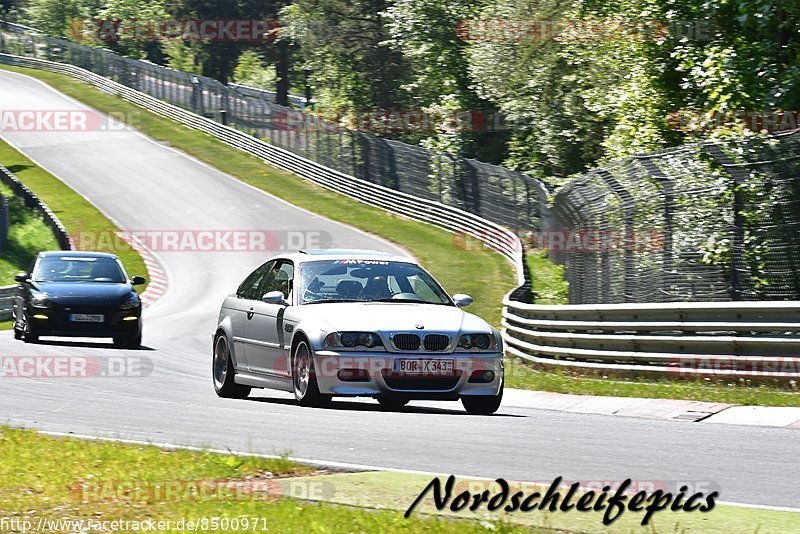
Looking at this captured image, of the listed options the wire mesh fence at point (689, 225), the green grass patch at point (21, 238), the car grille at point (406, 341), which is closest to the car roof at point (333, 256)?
the car grille at point (406, 341)

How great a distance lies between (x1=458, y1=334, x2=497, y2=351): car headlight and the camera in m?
11.6

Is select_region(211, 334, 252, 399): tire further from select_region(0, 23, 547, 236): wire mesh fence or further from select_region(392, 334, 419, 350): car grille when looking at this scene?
select_region(0, 23, 547, 236): wire mesh fence

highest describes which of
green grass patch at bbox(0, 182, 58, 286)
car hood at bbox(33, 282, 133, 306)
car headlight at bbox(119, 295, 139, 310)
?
car hood at bbox(33, 282, 133, 306)

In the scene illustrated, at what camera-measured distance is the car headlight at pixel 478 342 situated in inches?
456

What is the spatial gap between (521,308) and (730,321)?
5459 millimetres

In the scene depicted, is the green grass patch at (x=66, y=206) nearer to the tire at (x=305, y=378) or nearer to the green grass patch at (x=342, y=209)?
the green grass patch at (x=342, y=209)

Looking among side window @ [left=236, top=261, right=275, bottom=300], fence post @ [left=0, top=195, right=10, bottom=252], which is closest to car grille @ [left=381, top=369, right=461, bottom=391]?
side window @ [left=236, top=261, right=275, bottom=300]

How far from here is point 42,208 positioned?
4316cm

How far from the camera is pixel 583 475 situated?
816 cm

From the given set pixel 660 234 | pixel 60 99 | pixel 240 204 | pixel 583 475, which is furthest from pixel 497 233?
pixel 60 99

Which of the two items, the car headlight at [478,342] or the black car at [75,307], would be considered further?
the black car at [75,307]

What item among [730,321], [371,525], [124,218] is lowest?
[124,218]

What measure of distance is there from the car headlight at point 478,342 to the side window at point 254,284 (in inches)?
103

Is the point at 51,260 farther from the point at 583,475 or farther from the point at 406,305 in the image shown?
the point at 583,475
